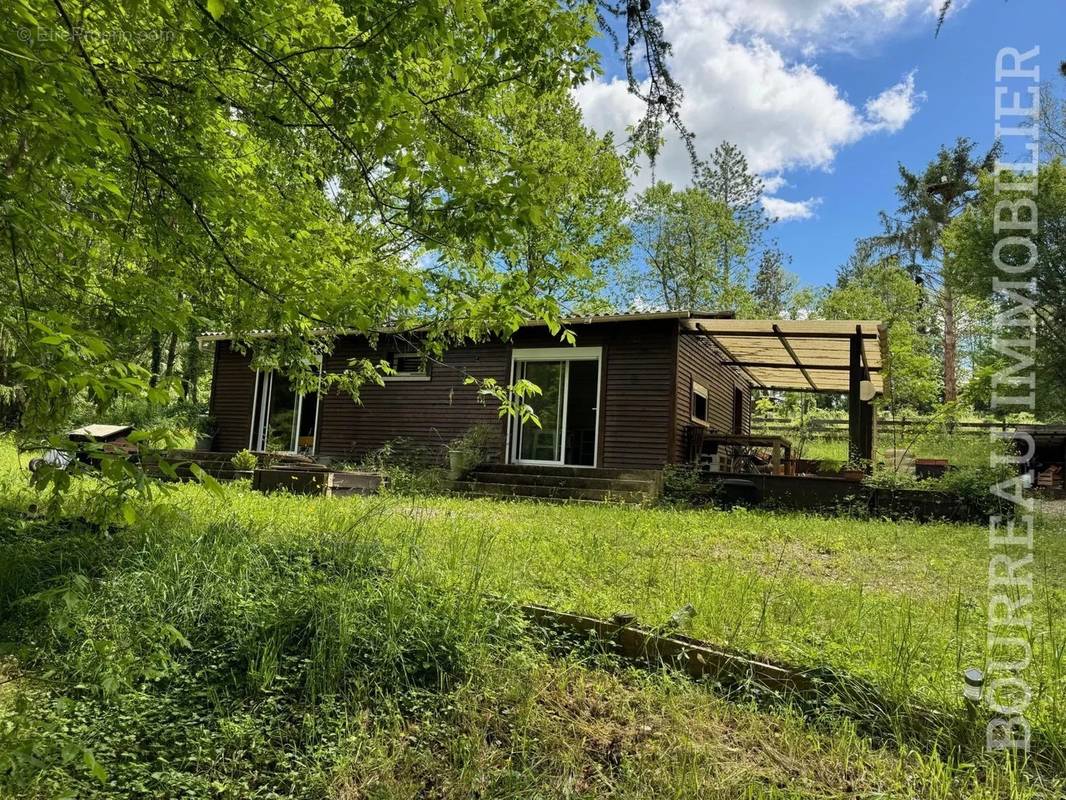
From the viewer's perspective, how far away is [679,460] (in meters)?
11.0

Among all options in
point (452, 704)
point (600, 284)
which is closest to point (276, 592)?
point (452, 704)

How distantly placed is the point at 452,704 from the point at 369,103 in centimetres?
266

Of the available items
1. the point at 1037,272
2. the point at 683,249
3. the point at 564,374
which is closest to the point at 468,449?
the point at 564,374

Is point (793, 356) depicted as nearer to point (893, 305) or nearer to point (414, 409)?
point (414, 409)

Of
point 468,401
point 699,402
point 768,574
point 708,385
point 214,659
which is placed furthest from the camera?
point 708,385

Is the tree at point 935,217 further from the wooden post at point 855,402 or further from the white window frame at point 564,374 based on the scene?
the white window frame at point 564,374

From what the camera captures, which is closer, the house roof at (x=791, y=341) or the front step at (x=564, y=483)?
the house roof at (x=791, y=341)

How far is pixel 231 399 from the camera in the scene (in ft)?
48.1

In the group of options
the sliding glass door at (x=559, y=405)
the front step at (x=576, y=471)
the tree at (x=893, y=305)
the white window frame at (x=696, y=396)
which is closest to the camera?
the front step at (x=576, y=471)

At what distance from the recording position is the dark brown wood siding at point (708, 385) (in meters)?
11.2

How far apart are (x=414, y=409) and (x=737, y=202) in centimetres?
1993

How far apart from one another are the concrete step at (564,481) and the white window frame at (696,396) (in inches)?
95.2

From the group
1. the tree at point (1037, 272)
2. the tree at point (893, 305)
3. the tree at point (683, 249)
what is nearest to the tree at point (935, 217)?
the tree at point (893, 305)

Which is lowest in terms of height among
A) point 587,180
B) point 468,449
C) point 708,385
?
point 468,449
